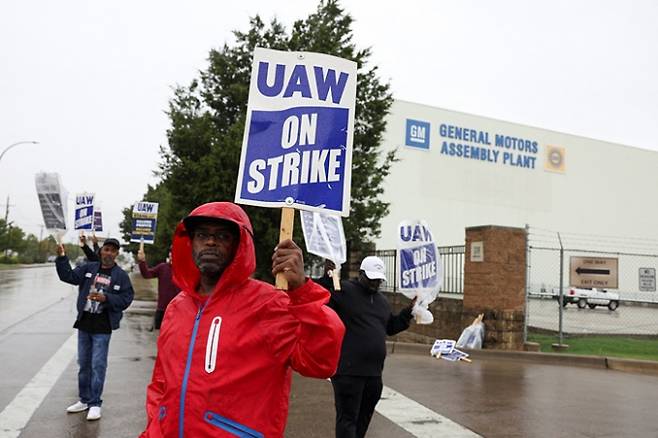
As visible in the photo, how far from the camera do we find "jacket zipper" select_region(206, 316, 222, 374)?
2311mm

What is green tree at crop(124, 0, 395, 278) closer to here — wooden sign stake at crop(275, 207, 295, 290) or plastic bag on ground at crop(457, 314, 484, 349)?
plastic bag on ground at crop(457, 314, 484, 349)

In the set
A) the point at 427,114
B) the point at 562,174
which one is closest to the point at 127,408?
the point at 427,114

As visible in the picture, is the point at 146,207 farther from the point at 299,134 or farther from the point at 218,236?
the point at 218,236

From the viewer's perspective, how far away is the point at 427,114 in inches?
1481

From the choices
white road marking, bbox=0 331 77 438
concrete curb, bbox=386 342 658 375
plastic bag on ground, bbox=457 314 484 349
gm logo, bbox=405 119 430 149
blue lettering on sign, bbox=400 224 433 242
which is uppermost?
gm logo, bbox=405 119 430 149

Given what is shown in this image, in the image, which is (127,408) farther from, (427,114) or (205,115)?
(427,114)

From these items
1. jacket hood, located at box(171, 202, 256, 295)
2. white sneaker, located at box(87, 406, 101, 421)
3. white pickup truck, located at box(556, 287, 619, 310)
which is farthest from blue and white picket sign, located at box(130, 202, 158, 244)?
white pickup truck, located at box(556, 287, 619, 310)

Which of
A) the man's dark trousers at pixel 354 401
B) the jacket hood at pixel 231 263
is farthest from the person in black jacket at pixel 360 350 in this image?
the jacket hood at pixel 231 263

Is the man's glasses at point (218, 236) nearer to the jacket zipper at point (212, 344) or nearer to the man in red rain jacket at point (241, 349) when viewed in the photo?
the man in red rain jacket at point (241, 349)

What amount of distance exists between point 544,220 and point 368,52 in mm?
27836

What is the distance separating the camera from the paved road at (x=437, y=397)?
604 centimetres

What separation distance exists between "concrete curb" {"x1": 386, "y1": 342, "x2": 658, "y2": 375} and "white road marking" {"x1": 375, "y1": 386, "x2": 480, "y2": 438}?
176 inches

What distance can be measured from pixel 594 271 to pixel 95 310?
415 inches

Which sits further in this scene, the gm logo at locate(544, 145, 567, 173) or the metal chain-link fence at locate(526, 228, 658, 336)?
the gm logo at locate(544, 145, 567, 173)
